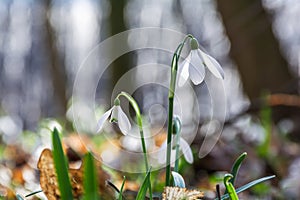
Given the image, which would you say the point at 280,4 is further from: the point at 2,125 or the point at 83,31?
the point at 83,31

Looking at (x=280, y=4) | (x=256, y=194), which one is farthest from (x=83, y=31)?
(x=256, y=194)

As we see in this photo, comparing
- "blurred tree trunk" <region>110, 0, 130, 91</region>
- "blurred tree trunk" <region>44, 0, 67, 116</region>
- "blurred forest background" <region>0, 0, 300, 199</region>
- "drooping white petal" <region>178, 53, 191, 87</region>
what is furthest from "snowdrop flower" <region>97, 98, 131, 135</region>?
"blurred tree trunk" <region>44, 0, 67, 116</region>

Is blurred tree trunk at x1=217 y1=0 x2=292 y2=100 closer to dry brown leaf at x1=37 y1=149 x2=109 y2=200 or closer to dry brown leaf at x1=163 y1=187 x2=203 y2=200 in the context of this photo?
dry brown leaf at x1=37 y1=149 x2=109 y2=200

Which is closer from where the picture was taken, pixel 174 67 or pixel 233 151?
pixel 174 67

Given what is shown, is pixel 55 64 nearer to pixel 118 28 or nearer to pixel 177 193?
pixel 118 28

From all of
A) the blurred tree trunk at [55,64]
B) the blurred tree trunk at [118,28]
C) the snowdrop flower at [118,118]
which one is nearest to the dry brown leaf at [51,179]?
the snowdrop flower at [118,118]

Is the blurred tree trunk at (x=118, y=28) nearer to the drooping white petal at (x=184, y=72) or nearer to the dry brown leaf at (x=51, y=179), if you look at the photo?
the dry brown leaf at (x=51, y=179)

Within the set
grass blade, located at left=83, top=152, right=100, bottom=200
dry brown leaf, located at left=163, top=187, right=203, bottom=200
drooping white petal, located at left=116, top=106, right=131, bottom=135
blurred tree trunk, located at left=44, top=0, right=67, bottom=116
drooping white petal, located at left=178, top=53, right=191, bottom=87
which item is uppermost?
drooping white petal, located at left=178, top=53, right=191, bottom=87

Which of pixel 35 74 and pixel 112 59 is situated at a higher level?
pixel 112 59
